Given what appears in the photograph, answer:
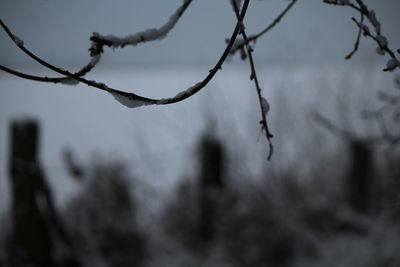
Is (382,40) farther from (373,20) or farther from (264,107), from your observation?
(264,107)

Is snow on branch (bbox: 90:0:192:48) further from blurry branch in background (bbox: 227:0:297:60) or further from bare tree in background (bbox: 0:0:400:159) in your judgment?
blurry branch in background (bbox: 227:0:297:60)

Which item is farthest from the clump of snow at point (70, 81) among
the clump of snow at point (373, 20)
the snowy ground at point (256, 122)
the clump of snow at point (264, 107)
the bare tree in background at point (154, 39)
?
the snowy ground at point (256, 122)

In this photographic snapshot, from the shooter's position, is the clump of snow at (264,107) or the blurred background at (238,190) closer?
the clump of snow at (264,107)

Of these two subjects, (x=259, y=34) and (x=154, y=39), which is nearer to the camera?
(x=154, y=39)

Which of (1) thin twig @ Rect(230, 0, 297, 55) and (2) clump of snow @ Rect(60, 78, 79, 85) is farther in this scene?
(1) thin twig @ Rect(230, 0, 297, 55)

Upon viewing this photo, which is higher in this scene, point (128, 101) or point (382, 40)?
point (382, 40)

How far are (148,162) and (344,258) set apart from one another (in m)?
2.36

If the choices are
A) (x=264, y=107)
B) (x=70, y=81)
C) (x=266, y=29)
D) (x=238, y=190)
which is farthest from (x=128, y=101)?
(x=238, y=190)

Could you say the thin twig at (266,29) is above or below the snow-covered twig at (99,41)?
above

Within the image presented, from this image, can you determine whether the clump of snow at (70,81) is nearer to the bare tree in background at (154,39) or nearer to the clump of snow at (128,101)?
the bare tree in background at (154,39)

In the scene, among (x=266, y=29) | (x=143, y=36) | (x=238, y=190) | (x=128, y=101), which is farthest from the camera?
(x=238, y=190)

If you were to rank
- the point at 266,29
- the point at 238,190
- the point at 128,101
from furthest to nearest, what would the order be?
the point at 238,190
the point at 266,29
the point at 128,101

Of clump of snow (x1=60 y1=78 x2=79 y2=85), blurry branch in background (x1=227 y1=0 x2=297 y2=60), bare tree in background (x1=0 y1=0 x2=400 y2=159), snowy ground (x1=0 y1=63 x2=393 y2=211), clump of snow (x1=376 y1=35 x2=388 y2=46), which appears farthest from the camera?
snowy ground (x1=0 y1=63 x2=393 y2=211)

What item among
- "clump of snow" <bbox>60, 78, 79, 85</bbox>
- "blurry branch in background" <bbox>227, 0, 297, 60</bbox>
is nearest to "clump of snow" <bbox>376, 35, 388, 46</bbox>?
"blurry branch in background" <bbox>227, 0, 297, 60</bbox>
